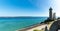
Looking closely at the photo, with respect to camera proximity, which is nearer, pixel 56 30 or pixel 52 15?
pixel 56 30

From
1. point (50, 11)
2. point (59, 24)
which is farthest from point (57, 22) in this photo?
point (50, 11)

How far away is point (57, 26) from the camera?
325 inches

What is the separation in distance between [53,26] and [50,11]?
41.3 m

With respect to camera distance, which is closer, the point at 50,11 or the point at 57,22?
the point at 57,22

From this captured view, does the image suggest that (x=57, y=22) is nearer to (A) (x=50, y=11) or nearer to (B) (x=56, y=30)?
(B) (x=56, y=30)

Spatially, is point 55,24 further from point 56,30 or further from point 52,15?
point 52,15

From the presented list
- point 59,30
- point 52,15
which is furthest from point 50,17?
point 59,30

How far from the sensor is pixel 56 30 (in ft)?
27.4

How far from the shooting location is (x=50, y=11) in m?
49.2

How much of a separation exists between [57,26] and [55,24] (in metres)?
0.17

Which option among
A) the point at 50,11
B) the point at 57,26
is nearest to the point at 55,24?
the point at 57,26

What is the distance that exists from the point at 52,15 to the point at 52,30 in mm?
42065

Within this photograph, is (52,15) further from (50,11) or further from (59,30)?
(59,30)

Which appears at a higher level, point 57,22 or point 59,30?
point 57,22
